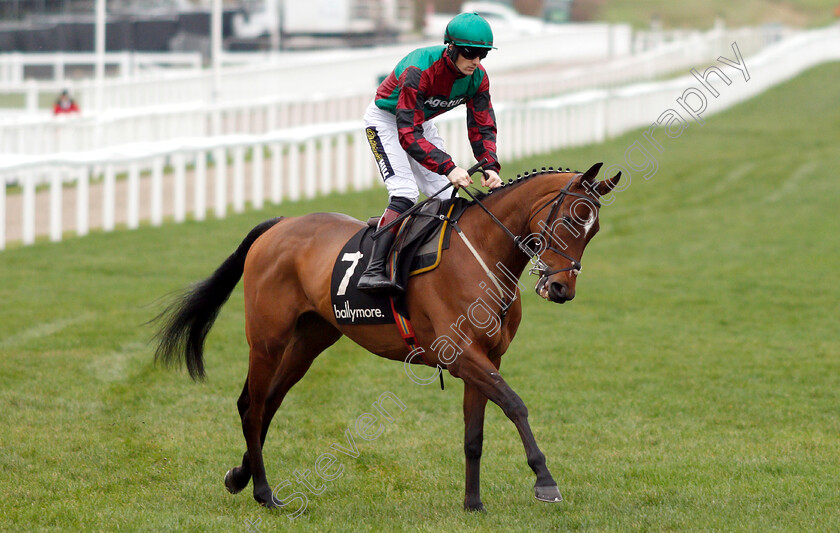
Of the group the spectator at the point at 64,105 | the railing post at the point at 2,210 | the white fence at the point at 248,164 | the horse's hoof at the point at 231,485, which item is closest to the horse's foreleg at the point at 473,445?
the horse's hoof at the point at 231,485

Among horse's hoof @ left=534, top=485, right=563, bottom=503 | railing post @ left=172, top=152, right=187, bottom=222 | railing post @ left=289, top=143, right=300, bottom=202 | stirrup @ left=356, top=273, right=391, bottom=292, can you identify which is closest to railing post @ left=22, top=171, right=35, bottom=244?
railing post @ left=172, top=152, right=187, bottom=222

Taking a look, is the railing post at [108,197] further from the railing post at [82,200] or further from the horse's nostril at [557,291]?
the horse's nostril at [557,291]

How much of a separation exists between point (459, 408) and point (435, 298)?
239cm

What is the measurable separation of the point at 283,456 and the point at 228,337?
3.42 metres

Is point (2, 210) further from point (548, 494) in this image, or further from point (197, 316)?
point (548, 494)

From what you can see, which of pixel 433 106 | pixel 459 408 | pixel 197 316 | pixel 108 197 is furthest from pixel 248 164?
pixel 433 106

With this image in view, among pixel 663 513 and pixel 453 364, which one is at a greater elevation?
pixel 453 364

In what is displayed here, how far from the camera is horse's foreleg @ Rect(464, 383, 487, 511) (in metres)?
5.20

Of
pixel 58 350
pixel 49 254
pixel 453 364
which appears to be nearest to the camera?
pixel 453 364

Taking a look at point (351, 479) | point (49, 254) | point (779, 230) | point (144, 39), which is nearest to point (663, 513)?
point (351, 479)

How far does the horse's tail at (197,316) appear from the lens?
629 centimetres

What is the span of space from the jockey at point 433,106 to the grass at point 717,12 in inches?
2233

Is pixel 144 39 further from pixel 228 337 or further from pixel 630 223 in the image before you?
pixel 228 337

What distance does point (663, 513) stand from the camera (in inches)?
201
